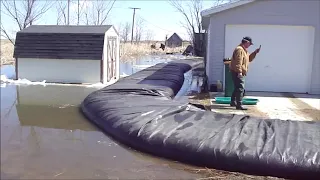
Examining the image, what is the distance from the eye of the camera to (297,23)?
1018 cm

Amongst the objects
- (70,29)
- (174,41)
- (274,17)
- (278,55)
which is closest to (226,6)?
(274,17)

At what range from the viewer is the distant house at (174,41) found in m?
63.9

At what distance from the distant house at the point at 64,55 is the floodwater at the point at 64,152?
4754 millimetres

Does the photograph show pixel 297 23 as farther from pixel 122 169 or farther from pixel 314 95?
pixel 122 169

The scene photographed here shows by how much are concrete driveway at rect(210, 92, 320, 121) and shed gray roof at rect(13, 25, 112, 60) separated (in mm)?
5241

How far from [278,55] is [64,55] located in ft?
24.2

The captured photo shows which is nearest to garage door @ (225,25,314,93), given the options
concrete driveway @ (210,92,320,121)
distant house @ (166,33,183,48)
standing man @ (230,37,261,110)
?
concrete driveway @ (210,92,320,121)

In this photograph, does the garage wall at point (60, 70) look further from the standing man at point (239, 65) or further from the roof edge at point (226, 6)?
the standing man at point (239, 65)

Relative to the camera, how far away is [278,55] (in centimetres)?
1047

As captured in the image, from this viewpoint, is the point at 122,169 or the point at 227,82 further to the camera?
the point at 227,82

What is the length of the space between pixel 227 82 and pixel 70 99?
4.26 meters

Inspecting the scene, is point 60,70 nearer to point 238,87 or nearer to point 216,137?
point 238,87

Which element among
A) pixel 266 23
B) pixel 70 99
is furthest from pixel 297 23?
pixel 70 99

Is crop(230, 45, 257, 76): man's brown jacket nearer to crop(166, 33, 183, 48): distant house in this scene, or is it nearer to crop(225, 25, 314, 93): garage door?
crop(225, 25, 314, 93): garage door
